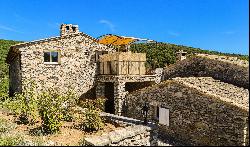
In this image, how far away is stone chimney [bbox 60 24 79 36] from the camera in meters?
25.1

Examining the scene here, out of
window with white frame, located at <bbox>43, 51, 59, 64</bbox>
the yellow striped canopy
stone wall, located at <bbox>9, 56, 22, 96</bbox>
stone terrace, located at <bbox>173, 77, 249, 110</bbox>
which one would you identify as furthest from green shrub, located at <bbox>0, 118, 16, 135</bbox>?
the yellow striped canopy

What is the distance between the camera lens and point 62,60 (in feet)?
80.3

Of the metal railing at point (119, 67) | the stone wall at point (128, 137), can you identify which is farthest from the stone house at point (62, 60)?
the stone wall at point (128, 137)

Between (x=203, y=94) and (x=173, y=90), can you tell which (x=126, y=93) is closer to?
(x=173, y=90)

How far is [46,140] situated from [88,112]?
3097 mm

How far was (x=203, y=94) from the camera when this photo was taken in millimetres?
17375

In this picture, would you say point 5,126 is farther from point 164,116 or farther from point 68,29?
point 68,29

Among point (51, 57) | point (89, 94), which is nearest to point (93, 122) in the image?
point (51, 57)

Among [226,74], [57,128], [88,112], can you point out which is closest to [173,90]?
[226,74]

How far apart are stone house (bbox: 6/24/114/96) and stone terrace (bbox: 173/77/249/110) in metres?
9.19

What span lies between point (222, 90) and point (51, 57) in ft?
43.9

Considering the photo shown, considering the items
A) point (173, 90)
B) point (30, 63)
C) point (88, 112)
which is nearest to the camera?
point (88, 112)

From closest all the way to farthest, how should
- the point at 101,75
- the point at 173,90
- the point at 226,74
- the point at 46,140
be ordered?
the point at 46,140
the point at 173,90
the point at 226,74
the point at 101,75

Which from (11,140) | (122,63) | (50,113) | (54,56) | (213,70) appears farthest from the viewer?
(54,56)
